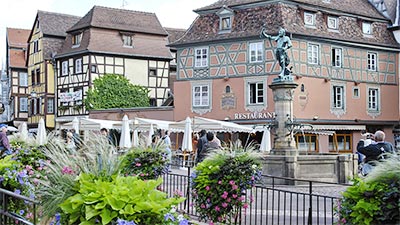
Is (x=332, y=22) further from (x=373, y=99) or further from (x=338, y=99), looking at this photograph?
(x=373, y=99)

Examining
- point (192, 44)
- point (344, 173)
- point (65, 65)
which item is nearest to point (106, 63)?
point (65, 65)

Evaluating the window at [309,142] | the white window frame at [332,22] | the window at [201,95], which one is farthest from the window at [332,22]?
the window at [201,95]

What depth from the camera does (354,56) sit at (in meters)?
40.7

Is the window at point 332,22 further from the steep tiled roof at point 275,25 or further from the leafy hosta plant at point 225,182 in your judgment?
the leafy hosta plant at point 225,182

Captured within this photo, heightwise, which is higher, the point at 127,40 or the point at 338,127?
the point at 127,40

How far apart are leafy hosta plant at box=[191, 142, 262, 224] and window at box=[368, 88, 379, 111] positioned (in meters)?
33.4

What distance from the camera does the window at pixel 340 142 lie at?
128 ft

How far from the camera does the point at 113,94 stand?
151 feet

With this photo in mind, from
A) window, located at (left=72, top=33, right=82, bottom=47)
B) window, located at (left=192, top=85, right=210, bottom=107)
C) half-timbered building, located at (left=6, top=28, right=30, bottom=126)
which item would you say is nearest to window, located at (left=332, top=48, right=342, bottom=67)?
window, located at (left=192, top=85, right=210, bottom=107)

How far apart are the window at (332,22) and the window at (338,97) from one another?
3.70 m

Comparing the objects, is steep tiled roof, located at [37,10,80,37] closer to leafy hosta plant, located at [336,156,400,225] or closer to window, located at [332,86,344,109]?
window, located at [332,86,344,109]

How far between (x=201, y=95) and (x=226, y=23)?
4628 millimetres

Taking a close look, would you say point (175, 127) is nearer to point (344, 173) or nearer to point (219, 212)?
point (344, 173)

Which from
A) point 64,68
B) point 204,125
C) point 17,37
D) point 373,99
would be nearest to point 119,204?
point 204,125
